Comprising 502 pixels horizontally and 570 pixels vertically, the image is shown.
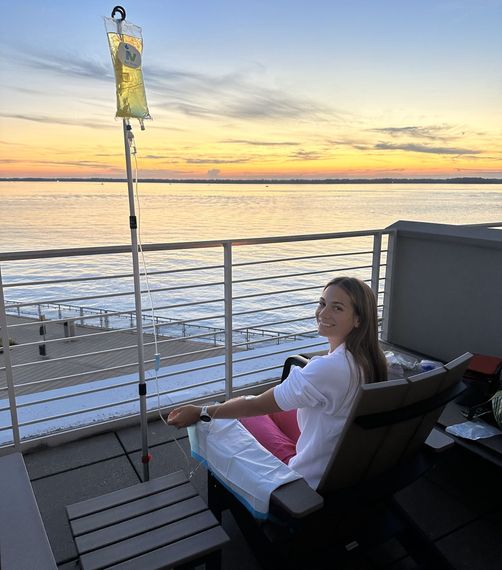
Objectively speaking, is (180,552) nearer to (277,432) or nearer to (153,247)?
(277,432)

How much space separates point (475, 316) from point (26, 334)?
26974 millimetres

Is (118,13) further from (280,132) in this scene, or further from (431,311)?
(280,132)

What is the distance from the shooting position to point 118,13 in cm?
194

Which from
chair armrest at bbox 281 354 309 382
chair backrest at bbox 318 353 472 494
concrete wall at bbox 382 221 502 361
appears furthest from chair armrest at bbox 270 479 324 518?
concrete wall at bbox 382 221 502 361

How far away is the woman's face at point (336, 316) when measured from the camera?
169 centimetres

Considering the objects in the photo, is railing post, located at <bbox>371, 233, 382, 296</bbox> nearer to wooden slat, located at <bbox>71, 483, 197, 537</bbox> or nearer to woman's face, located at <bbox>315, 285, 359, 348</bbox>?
woman's face, located at <bbox>315, 285, 359, 348</bbox>

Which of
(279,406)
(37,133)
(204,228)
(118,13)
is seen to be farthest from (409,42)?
(204,228)

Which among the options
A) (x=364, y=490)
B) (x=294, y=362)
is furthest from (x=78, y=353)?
(x=364, y=490)

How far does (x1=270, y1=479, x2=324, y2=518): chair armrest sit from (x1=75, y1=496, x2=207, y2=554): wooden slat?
370 millimetres

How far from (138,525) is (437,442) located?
1.23 metres

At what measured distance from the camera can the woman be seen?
5.10 feet

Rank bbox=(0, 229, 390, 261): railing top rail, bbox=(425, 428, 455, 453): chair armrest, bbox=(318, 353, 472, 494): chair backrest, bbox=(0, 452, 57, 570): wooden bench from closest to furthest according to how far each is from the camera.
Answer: bbox=(0, 452, 57, 570): wooden bench < bbox=(318, 353, 472, 494): chair backrest < bbox=(425, 428, 455, 453): chair armrest < bbox=(0, 229, 390, 261): railing top rail

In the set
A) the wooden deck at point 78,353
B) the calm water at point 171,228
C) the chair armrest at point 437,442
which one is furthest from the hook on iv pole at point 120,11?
the wooden deck at point 78,353

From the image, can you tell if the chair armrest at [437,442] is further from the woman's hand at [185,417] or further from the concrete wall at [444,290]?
the concrete wall at [444,290]
